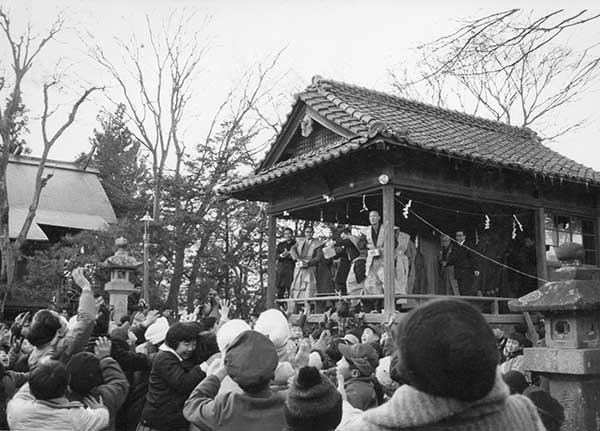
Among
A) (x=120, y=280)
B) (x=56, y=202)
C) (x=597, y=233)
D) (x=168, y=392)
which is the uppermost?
(x=56, y=202)

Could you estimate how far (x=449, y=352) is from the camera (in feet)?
5.81

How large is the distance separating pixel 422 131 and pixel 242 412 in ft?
29.8

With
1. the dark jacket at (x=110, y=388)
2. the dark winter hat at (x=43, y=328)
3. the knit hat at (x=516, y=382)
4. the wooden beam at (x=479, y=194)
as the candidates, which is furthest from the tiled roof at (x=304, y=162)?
the dark jacket at (x=110, y=388)

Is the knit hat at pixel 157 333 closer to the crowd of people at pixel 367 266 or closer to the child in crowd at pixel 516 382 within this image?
the child in crowd at pixel 516 382

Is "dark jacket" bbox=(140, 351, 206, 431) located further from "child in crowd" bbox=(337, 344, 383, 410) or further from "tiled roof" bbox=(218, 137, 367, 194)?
"tiled roof" bbox=(218, 137, 367, 194)

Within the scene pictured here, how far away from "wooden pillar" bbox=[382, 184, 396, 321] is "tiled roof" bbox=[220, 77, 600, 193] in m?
1.06

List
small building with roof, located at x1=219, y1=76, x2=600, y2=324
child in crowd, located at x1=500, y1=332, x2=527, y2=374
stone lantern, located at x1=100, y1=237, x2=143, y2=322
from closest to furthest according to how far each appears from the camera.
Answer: child in crowd, located at x1=500, y1=332, x2=527, y2=374 < small building with roof, located at x1=219, y1=76, x2=600, y2=324 < stone lantern, located at x1=100, y1=237, x2=143, y2=322

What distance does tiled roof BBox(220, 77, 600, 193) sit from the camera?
34.2 feet

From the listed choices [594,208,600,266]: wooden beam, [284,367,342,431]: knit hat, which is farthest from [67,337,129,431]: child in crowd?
[594,208,600,266]: wooden beam

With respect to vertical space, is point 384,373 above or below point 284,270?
below

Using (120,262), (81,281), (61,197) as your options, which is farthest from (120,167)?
(81,281)

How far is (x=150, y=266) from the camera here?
1975cm

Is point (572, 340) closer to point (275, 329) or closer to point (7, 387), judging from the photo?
point (275, 329)

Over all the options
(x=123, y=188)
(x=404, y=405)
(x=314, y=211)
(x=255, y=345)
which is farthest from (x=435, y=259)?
(x=123, y=188)
